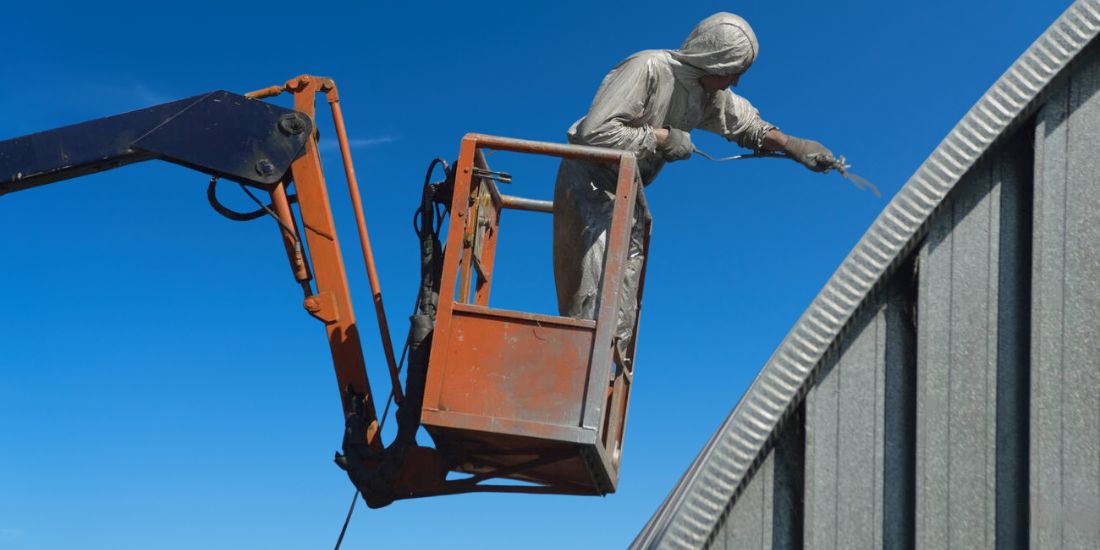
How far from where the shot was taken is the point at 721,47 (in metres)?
8.02

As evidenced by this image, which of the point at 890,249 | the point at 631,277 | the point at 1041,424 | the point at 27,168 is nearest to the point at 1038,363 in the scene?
the point at 1041,424

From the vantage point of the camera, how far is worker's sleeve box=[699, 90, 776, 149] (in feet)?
28.7

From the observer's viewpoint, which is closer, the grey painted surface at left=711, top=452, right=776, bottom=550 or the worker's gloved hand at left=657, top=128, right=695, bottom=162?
the grey painted surface at left=711, top=452, right=776, bottom=550

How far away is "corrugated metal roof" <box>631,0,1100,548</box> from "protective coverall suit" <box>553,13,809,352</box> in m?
3.03

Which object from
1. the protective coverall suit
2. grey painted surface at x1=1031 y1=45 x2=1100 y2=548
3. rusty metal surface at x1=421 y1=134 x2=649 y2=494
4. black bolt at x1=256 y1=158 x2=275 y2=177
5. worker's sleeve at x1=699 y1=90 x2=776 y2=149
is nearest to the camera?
grey painted surface at x1=1031 y1=45 x2=1100 y2=548

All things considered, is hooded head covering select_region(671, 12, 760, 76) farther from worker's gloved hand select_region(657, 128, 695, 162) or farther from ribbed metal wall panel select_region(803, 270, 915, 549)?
ribbed metal wall panel select_region(803, 270, 915, 549)

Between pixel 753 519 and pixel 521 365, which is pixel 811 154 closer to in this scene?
pixel 521 365

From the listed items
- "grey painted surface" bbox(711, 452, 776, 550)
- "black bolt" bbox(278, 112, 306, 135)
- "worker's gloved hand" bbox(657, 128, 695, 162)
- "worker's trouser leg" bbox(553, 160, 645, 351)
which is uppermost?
"black bolt" bbox(278, 112, 306, 135)

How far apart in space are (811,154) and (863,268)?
3.77m

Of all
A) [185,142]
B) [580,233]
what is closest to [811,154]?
[580,233]

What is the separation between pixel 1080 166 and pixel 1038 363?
2.70 ft

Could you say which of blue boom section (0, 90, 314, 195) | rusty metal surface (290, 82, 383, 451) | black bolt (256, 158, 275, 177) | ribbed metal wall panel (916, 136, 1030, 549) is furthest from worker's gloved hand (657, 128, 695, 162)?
ribbed metal wall panel (916, 136, 1030, 549)

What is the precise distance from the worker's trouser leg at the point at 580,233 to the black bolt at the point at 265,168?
2.11m

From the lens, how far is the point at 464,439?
24.7 ft
